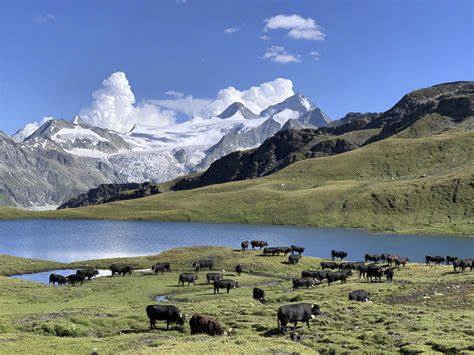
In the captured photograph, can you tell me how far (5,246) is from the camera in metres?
114

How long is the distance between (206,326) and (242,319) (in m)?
5.35

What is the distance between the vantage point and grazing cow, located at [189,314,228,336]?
3041 centimetres

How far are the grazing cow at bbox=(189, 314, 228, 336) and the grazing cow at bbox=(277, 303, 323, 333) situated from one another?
3540 mm

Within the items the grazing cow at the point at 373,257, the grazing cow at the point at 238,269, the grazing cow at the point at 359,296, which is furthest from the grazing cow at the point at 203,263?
the grazing cow at the point at 359,296

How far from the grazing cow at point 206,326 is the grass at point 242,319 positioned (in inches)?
41.0

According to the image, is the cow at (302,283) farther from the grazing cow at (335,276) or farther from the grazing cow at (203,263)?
the grazing cow at (203,263)

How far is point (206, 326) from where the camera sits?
1202 inches

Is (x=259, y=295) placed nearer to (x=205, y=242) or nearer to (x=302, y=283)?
(x=302, y=283)

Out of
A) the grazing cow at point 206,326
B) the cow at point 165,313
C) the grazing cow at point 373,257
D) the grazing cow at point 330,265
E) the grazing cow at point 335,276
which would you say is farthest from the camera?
the grazing cow at point 373,257

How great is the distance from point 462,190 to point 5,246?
144939 millimetres

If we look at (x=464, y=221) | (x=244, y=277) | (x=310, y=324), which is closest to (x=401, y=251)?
(x=244, y=277)

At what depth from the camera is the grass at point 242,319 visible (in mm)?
27078

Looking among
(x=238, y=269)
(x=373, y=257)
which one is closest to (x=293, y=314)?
(x=238, y=269)

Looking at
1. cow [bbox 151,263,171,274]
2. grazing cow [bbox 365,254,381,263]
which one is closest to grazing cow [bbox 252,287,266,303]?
cow [bbox 151,263,171,274]
